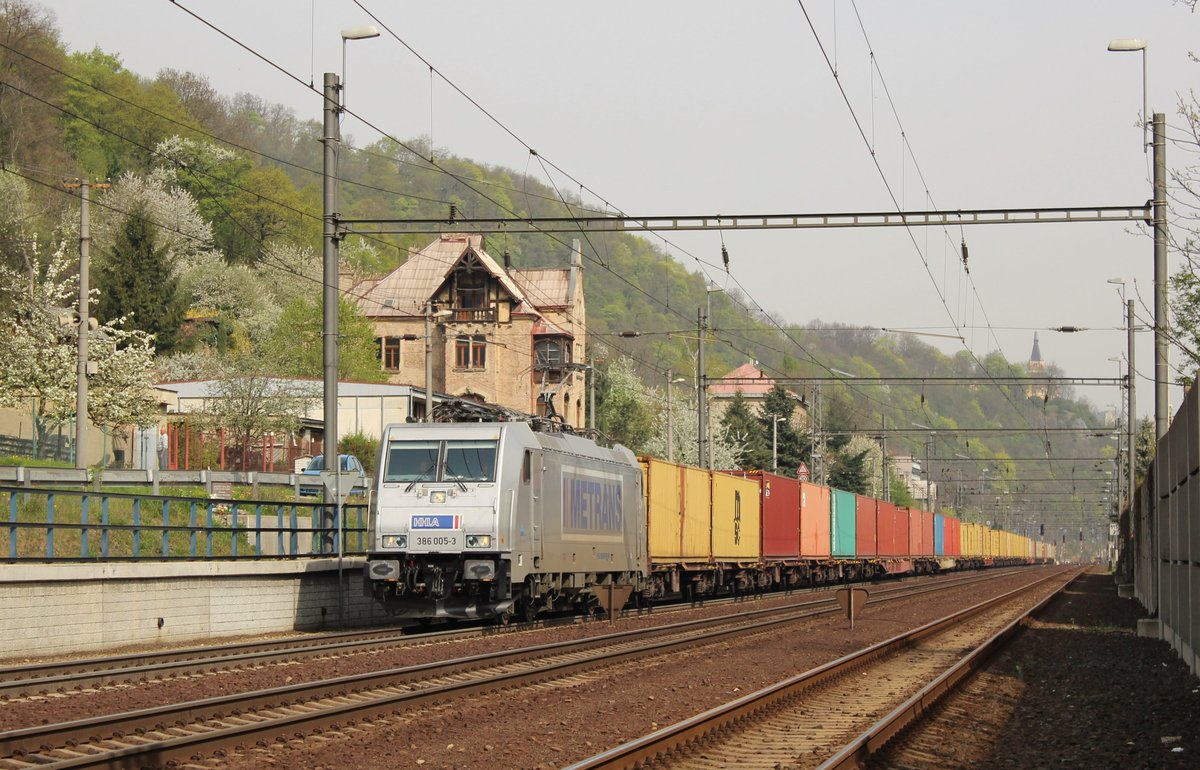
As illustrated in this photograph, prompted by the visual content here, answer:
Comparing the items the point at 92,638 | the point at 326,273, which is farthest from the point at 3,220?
the point at 92,638

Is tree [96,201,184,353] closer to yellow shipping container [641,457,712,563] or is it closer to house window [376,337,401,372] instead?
house window [376,337,401,372]

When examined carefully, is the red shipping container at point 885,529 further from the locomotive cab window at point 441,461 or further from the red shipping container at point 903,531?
the locomotive cab window at point 441,461

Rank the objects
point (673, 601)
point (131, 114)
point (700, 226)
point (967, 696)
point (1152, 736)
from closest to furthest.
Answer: point (1152, 736)
point (967, 696)
point (700, 226)
point (673, 601)
point (131, 114)

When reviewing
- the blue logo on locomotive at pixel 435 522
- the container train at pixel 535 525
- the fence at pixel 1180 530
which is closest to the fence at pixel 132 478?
the container train at pixel 535 525

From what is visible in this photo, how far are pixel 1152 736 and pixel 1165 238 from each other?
15.5 m

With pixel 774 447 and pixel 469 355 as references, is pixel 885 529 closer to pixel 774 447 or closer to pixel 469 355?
pixel 774 447

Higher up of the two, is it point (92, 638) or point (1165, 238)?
point (1165, 238)

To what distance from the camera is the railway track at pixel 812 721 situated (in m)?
10.5

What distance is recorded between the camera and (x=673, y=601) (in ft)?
121

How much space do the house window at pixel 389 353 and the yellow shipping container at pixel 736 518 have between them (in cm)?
4800

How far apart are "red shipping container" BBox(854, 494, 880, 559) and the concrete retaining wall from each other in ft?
98.3

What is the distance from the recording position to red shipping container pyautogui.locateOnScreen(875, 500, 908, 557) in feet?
184

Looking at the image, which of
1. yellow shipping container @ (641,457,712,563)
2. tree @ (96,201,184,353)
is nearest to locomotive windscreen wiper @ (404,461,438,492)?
yellow shipping container @ (641,457,712,563)

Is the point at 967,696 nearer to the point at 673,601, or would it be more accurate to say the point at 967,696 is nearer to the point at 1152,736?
the point at 1152,736
